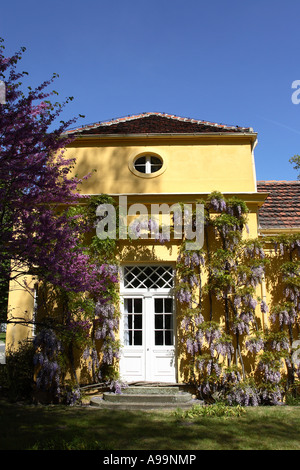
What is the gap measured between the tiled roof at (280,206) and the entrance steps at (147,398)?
4.82m

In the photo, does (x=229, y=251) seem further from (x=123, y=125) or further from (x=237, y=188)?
(x=123, y=125)

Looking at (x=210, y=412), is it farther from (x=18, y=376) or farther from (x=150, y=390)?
(x=18, y=376)

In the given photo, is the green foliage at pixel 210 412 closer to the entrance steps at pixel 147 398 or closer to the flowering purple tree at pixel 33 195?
the entrance steps at pixel 147 398

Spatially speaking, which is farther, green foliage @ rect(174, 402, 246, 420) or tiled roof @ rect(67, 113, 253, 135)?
Answer: tiled roof @ rect(67, 113, 253, 135)

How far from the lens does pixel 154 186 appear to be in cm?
1020

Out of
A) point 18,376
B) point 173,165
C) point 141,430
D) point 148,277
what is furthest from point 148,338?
point 173,165

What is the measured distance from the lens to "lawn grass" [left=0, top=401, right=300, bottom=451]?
18.2ft

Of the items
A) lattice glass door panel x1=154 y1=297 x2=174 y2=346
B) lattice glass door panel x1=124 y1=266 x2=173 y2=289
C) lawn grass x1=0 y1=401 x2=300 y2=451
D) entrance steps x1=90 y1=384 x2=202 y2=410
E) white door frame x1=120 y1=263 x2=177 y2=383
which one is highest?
lattice glass door panel x1=124 y1=266 x2=173 y2=289

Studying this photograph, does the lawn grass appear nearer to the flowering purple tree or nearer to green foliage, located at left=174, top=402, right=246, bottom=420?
green foliage, located at left=174, top=402, right=246, bottom=420

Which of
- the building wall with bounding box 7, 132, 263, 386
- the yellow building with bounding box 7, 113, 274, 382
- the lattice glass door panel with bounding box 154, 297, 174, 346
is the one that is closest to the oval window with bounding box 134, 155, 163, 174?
the yellow building with bounding box 7, 113, 274, 382

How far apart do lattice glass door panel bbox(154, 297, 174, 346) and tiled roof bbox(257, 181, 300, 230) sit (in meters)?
3.37

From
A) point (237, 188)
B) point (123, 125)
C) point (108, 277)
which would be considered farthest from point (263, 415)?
point (123, 125)

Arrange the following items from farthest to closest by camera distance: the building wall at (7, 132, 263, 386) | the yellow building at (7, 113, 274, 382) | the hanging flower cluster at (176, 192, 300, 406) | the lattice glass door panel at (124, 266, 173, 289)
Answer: the building wall at (7, 132, 263, 386) < the lattice glass door panel at (124, 266, 173, 289) < the yellow building at (7, 113, 274, 382) < the hanging flower cluster at (176, 192, 300, 406)

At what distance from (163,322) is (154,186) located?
3.40 m
